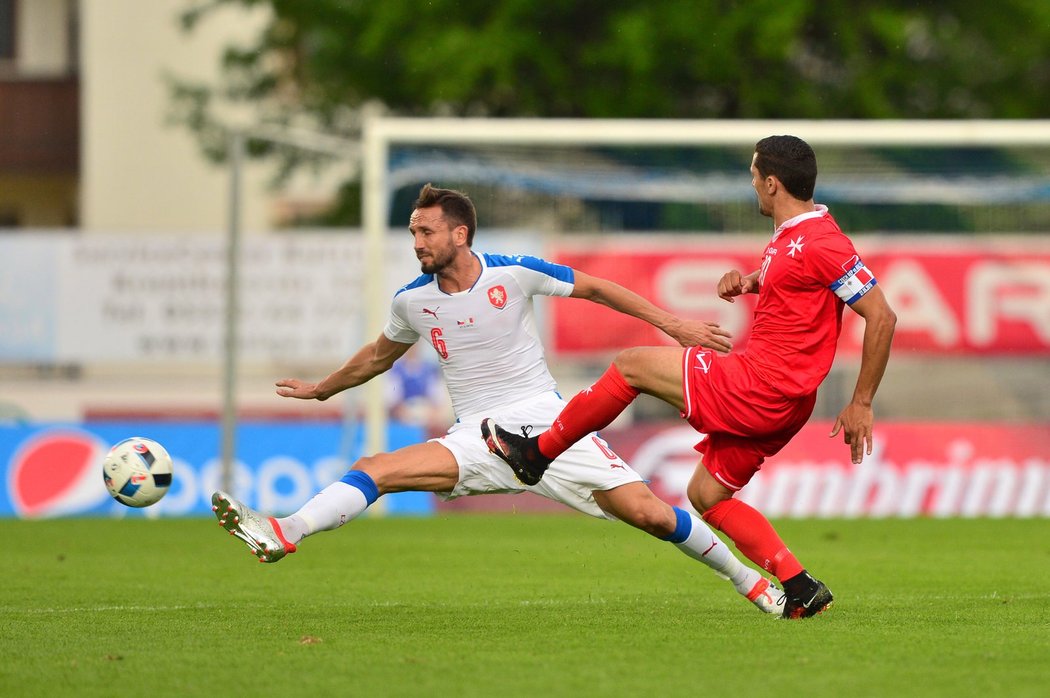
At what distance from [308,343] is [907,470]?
6607 mm

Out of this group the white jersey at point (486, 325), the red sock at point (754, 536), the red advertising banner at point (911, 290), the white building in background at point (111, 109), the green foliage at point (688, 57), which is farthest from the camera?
the white building in background at point (111, 109)

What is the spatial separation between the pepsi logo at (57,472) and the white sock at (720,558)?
1042 centimetres

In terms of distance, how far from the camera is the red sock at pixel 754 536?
779 centimetres

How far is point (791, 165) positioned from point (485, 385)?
6.11 feet

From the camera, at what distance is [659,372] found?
756 centimetres

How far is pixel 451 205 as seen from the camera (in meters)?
8.24

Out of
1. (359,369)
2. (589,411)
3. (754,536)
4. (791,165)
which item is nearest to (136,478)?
(359,369)

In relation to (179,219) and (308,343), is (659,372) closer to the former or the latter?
(308,343)

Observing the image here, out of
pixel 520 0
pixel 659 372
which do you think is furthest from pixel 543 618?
pixel 520 0

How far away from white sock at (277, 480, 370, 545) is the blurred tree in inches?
627

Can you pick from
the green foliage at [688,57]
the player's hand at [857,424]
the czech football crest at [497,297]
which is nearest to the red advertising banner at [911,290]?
the green foliage at [688,57]

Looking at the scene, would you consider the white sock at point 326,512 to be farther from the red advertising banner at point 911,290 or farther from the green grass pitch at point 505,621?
the red advertising banner at point 911,290

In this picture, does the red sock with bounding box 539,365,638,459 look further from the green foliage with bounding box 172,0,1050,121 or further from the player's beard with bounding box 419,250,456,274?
the green foliage with bounding box 172,0,1050,121

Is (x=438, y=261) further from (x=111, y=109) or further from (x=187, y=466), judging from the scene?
(x=111, y=109)
